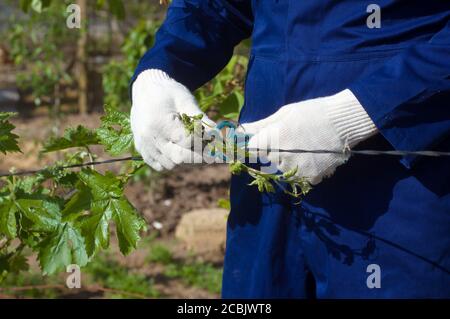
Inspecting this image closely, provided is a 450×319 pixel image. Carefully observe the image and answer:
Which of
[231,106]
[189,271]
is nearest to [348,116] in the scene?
[231,106]

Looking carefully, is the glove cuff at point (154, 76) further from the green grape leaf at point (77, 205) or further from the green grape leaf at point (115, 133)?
the green grape leaf at point (77, 205)

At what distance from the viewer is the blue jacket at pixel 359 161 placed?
1.64 meters

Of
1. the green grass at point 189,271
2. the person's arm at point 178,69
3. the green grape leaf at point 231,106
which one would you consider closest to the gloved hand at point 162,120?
the person's arm at point 178,69

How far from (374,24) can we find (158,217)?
132 inches

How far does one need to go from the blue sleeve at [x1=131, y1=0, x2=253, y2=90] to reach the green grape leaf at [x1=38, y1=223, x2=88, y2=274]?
416 millimetres

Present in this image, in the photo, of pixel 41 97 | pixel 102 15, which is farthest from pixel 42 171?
pixel 102 15

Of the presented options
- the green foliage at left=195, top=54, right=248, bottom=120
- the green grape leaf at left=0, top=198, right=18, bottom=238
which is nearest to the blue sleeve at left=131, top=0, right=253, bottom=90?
the green grape leaf at left=0, top=198, right=18, bottom=238

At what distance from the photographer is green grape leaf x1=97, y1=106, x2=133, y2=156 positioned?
1.95 metres

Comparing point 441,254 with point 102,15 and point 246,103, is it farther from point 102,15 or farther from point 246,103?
point 102,15

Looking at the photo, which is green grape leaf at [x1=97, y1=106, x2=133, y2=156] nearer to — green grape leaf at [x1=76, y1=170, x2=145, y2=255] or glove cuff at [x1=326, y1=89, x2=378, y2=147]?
green grape leaf at [x1=76, y1=170, x2=145, y2=255]

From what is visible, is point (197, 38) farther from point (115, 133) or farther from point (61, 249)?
point (61, 249)

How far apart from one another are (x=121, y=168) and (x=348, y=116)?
3648mm

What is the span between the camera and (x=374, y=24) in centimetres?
171

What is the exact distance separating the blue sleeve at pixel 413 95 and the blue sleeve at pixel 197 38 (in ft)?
1.56
